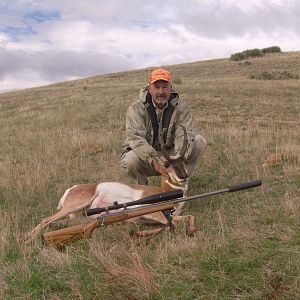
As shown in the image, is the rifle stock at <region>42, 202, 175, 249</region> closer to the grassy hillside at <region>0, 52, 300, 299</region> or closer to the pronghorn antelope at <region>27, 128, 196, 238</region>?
the grassy hillside at <region>0, 52, 300, 299</region>

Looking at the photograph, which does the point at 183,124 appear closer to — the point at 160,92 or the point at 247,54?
the point at 160,92

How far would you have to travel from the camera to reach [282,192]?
19.3 ft

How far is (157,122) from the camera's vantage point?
253 inches

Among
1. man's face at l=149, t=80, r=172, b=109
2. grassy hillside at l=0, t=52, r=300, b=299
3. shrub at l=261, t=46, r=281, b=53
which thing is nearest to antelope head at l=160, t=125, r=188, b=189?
grassy hillside at l=0, t=52, r=300, b=299

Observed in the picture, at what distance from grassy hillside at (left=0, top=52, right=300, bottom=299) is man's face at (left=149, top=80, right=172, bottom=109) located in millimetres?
1356

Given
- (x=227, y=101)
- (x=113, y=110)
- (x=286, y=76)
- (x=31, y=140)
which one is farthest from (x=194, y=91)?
(x=31, y=140)

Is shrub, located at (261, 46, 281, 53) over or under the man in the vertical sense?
over

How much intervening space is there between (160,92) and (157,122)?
0.44m

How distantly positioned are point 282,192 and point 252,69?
22.1m

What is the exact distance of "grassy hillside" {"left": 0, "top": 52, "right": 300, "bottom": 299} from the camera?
3412 mm

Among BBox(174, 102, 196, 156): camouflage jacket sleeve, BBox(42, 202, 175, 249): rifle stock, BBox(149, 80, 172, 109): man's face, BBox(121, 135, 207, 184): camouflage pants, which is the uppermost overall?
BBox(149, 80, 172, 109): man's face

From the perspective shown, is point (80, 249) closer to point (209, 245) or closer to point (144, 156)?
point (209, 245)

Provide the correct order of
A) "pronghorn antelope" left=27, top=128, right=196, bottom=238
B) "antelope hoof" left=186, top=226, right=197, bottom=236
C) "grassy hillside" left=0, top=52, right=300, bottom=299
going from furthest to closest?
1. "pronghorn antelope" left=27, top=128, right=196, bottom=238
2. "antelope hoof" left=186, top=226, right=197, bottom=236
3. "grassy hillside" left=0, top=52, right=300, bottom=299

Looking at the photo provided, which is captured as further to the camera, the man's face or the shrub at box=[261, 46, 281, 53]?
the shrub at box=[261, 46, 281, 53]
